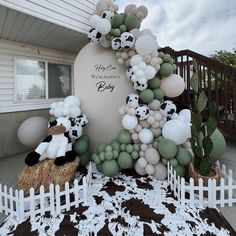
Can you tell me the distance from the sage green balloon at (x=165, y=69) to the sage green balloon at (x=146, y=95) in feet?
1.45

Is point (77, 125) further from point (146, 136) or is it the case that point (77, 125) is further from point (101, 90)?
point (146, 136)

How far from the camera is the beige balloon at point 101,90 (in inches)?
160

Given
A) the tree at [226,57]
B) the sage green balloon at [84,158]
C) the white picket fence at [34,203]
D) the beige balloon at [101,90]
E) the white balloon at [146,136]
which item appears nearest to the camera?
the white picket fence at [34,203]

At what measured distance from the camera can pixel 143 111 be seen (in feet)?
11.3

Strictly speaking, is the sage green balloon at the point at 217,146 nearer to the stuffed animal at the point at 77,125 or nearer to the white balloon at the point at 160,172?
the white balloon at the point at 160,172

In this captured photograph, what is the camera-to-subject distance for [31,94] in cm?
557

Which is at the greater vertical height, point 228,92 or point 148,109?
point 228,92

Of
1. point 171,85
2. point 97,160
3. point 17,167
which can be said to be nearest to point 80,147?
point 97,160

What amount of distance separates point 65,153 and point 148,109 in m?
1.51

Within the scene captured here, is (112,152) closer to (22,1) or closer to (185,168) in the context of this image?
(185,168)

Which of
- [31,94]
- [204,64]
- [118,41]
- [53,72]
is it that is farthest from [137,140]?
[53,72]

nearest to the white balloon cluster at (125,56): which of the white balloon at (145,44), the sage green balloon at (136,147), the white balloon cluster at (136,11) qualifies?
the white balloon at (145,44)

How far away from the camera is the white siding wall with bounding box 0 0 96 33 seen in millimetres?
3426

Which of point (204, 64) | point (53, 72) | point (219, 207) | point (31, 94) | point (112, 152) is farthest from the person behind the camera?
point (53, 72)
